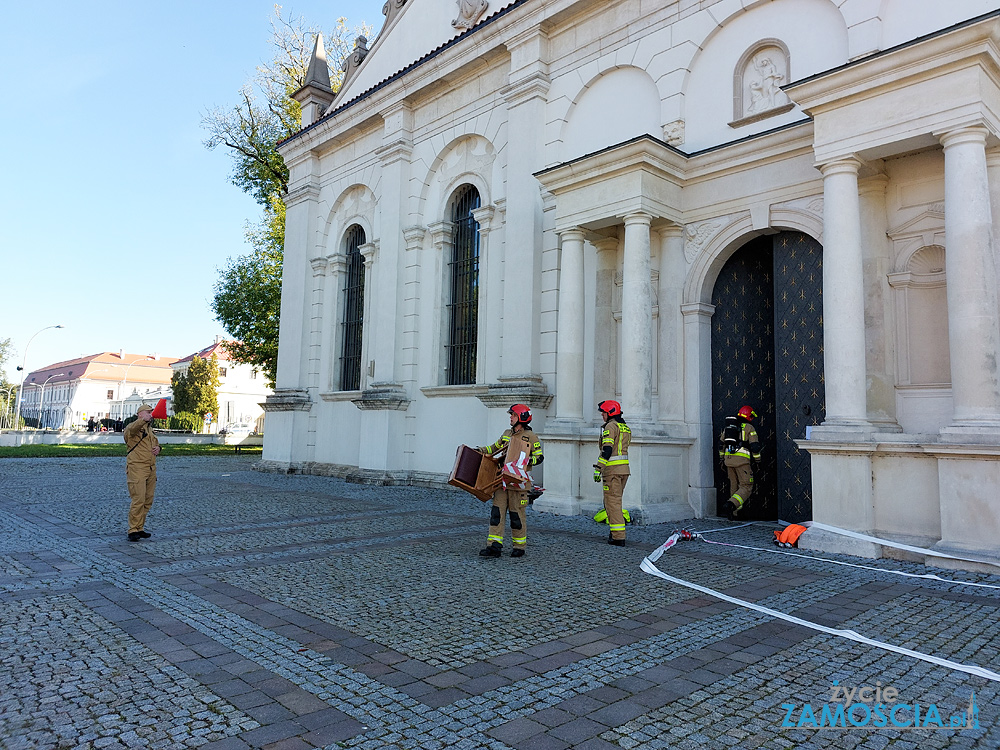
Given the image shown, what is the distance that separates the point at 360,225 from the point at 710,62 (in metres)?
11.2

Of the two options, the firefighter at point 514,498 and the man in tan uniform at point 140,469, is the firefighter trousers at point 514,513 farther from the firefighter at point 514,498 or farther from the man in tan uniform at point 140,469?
the man in tan uniform at point 140,469

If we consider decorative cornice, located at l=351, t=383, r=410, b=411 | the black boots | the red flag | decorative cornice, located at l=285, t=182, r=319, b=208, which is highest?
decorative cornice, located at l=285, t=182, r=319, b=208

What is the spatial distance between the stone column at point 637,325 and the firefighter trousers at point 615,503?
2.35 m

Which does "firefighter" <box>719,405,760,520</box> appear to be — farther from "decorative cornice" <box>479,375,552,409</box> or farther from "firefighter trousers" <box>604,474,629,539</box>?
"decorative cornice" <box>479,375,552,409</box>

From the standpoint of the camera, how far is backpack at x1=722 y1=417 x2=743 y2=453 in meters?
10.5

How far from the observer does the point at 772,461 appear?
10867mm

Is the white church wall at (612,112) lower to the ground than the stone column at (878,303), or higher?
higher

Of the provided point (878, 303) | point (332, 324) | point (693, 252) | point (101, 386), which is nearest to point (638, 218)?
point (693, 252)

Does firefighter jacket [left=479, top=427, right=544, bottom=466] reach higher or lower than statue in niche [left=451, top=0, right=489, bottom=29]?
lower

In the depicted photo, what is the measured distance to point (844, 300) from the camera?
329 inches

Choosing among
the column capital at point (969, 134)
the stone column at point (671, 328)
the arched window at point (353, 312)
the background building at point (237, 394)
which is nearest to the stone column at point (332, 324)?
the arched window at point (353, 312)

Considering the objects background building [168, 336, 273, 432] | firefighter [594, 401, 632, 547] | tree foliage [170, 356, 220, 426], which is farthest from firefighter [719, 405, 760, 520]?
background building [168, 336, 273, 432]

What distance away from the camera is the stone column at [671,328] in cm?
1132

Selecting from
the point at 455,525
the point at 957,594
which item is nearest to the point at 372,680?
the point at 957,594
